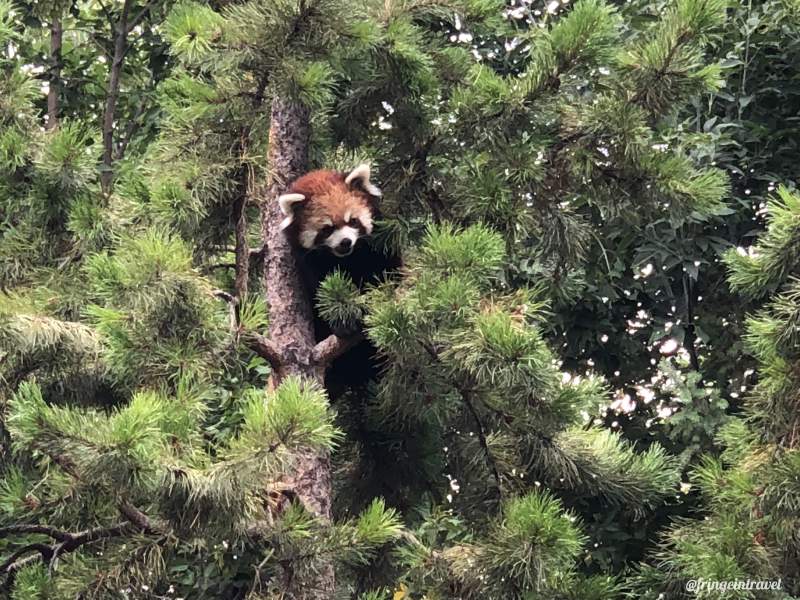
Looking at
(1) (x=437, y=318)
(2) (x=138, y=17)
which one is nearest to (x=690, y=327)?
(1) (x=437, y=318)

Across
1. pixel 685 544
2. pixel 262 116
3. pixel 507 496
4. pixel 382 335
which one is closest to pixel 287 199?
pixel 262 116

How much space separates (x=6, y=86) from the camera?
4.23 meters

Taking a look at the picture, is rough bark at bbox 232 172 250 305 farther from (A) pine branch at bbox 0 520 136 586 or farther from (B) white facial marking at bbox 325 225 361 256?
(A) pine branch at bbox 0 520 136 586

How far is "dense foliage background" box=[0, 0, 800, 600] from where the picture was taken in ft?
9.43

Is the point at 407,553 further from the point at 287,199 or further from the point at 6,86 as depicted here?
the point at 6,86

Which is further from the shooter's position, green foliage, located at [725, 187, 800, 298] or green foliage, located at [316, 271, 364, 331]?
green foliage, located at [316, 271, 364, 331]

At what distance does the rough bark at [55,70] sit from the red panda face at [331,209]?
2432mm

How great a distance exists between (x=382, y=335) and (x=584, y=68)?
1.13 meters

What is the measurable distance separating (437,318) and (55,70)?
13.0ft

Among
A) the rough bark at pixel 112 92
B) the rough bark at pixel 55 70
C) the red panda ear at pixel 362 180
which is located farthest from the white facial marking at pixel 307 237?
the rough bark at pixel 55 70

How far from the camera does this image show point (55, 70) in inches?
242

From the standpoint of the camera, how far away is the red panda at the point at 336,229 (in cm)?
405

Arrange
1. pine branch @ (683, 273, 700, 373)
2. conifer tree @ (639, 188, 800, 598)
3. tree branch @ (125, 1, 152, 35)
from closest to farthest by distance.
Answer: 1. conifer tree @ (639, 188, 800, 598)
2. pine branch @ (683, 273, 700, 373)
3. tree branch @ (125, 1, 152, 35)

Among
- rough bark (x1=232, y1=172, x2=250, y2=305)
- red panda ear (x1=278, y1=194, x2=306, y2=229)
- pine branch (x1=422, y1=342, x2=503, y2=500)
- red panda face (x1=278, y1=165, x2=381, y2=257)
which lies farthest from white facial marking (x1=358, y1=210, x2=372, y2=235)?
pine branch (x1=422, y1=342, x2=503, y2=500)
